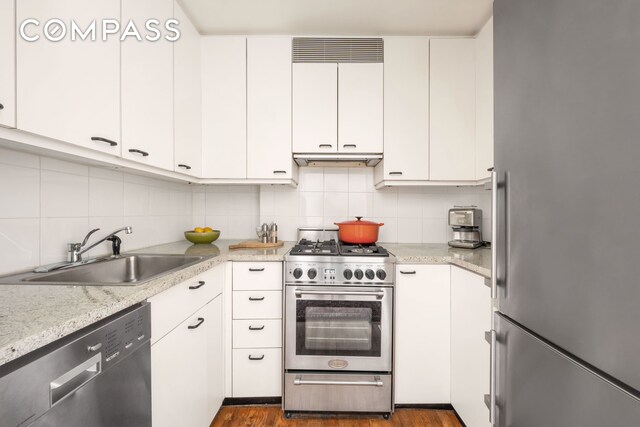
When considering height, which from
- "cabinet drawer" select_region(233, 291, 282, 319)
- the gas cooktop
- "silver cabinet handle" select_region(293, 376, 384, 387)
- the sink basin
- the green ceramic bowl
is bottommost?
"silver cabinet handle" select_region(293, 376, 384, 387)

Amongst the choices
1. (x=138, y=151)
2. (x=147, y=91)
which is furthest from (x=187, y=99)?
(x=138, y=151)

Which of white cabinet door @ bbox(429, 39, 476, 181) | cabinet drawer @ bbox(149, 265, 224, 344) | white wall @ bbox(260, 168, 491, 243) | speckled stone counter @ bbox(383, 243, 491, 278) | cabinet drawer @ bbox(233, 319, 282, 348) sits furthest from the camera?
white wall @ bbox(260, 168, 491, 243)

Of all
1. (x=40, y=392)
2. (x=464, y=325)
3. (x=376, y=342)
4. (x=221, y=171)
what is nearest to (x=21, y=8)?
(x=40, y=392)

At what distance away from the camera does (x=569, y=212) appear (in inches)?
25.4

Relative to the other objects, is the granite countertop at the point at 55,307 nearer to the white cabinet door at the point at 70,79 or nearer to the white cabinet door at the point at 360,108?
the white cabinet door at the point at 70,79

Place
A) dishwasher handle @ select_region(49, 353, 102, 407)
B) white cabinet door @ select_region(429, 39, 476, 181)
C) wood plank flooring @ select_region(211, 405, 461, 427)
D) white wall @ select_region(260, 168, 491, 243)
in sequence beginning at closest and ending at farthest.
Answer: dishwasher handle @ select_region(49, 353, 102, 407)
wood plank flooring @ select_region(211, 405, 461, 427)
white cabinet door @ select_region(429, 39, 476, 181)
white wall @ select_region(260, 168, 491, 243)

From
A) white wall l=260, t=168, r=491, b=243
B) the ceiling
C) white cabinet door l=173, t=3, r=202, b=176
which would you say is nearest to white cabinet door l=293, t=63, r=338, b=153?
the ceiling

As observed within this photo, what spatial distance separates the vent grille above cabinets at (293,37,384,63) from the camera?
2193 mm

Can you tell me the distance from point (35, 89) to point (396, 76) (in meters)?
1.97

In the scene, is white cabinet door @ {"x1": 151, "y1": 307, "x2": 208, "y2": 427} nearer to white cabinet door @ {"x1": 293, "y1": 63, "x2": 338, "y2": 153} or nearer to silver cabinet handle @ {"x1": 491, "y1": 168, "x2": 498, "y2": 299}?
silver cabinet handle @ {"x1": 491, "y1": 168, "x2": 498, "y2": 299}

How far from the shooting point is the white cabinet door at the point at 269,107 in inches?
86.4

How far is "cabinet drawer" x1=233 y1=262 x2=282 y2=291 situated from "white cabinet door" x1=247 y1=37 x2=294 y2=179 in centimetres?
67

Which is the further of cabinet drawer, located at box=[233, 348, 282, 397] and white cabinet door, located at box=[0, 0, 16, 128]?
cabinet drawer, located at box=[233, 348, 282, 397]

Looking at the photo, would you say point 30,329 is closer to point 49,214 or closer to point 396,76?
point 49,214
